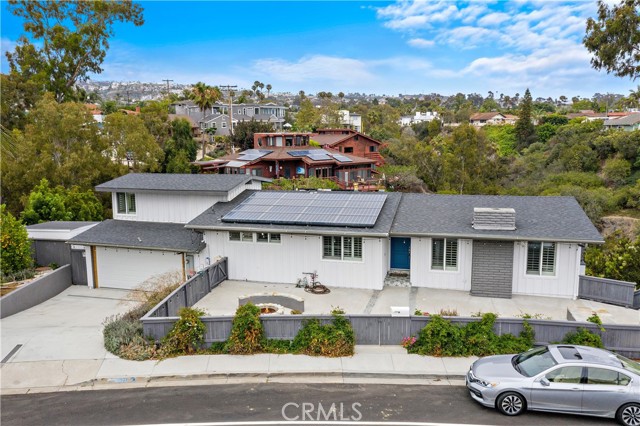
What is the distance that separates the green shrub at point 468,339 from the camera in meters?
14.9

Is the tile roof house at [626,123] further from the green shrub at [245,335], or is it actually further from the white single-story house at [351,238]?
the green shrub at [245,335]

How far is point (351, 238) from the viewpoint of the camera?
2053 centimetres

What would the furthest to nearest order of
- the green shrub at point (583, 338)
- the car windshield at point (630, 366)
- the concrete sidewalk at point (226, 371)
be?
the green shrub at point (583, 338)
the concrete sidewalk at point (226, 371)
the car windshield at point (630, 366)

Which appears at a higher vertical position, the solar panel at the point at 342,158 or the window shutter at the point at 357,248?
the solar panel at the point at 342,158

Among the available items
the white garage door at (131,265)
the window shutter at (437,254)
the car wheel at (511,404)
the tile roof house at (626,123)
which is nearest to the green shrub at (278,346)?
the car wheel at (511,404)

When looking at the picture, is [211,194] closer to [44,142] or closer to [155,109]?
[44,142]

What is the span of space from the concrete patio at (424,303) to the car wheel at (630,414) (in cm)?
551

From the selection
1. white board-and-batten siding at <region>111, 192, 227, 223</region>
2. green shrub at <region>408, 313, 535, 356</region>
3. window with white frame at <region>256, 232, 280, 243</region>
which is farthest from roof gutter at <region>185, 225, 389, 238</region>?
green shrub at <region>408, 313, 535, 356</region>

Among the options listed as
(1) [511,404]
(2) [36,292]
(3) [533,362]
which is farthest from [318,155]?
(1) [511,404]

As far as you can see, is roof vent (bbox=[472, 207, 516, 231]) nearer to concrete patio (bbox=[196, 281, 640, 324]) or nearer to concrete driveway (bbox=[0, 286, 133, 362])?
concrete patio (bbox=[196, 281, 640, 324])

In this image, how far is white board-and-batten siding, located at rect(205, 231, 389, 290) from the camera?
20438mm

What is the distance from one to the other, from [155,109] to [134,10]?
446 inches

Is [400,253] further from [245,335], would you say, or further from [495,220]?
[245,335]

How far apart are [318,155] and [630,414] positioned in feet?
143
